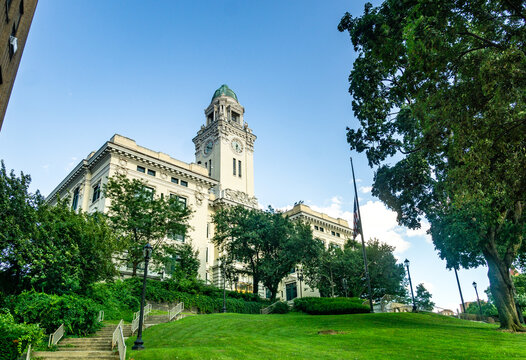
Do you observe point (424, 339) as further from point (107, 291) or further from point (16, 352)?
point (107, 291)

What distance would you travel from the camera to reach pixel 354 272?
153ft

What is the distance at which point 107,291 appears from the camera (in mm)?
28484

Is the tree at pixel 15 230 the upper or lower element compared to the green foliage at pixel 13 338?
upper

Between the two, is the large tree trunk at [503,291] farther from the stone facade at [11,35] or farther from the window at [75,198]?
the window at [75,198]

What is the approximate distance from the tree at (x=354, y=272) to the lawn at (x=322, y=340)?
17663 millimetres

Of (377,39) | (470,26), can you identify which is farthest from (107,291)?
(470,26)

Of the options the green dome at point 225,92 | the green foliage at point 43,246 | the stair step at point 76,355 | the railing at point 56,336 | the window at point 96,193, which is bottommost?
the stair step at point 76,355

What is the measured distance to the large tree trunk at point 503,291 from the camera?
22.2 meters

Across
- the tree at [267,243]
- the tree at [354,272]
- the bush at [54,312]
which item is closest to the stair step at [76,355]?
the bush at [54,312]

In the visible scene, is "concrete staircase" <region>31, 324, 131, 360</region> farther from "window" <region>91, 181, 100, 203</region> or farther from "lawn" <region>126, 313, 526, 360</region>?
"window" <region>91, 181, 100, 203</region>

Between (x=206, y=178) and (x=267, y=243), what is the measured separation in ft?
47.3

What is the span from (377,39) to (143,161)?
36086 mm

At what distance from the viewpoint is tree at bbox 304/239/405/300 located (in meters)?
45.2

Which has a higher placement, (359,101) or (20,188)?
(359,101)
